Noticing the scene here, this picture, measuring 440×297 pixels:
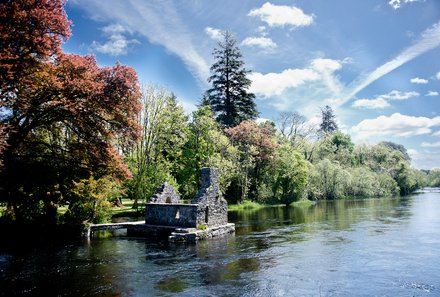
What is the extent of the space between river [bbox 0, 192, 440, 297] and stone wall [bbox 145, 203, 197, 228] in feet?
7.37

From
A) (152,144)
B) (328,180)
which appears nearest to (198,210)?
(152,144)

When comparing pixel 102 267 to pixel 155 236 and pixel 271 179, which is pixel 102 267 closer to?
pixel 155 236

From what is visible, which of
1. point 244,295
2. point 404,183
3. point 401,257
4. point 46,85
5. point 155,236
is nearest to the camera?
point 244,295

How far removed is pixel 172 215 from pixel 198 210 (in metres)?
2.30

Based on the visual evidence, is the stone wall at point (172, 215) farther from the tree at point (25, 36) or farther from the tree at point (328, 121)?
the tree at point (328, 121)

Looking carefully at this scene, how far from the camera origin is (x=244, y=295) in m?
10.1

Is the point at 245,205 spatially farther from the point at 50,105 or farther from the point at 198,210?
the point at 50,105

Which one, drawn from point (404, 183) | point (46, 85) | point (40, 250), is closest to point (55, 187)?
point (40, 250)

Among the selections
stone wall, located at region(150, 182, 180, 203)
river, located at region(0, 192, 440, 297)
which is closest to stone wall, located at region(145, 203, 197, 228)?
stone wall, located at region(150, 182, 180, 203)

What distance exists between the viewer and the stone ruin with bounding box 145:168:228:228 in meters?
20.5

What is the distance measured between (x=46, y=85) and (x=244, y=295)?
1354 cm

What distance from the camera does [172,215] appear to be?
21.7 metres

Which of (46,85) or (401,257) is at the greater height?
(46,85)

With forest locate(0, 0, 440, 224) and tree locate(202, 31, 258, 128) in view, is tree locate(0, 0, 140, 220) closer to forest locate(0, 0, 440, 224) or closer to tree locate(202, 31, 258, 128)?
forest locate(0, 0, 440, 224)
